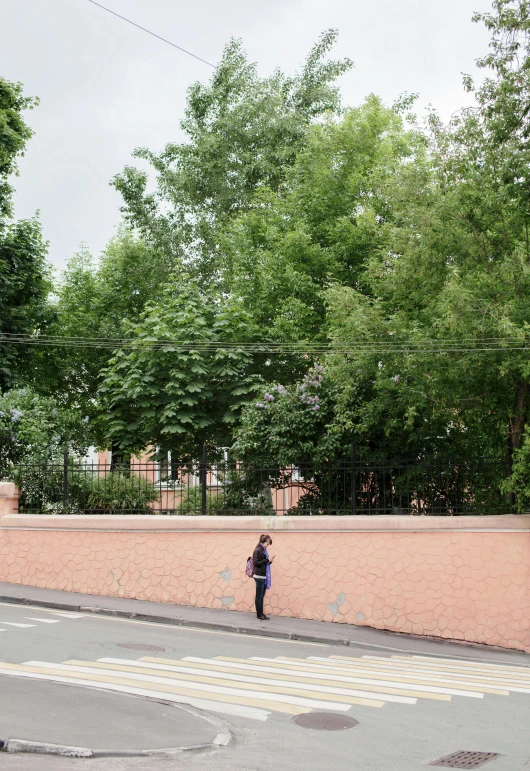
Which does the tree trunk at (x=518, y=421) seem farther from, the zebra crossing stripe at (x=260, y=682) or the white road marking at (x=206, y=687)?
the white road marking at (x=206, y=687)

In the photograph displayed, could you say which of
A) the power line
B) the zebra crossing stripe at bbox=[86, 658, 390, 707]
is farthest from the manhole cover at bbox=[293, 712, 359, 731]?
the power line

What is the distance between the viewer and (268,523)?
52.9ft

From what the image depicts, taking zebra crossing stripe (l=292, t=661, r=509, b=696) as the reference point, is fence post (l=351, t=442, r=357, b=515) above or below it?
above

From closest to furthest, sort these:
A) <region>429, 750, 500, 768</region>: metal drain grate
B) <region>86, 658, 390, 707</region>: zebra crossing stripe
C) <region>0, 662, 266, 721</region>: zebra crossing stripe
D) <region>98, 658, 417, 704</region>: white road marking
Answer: <region>429, 750, 500, 768</region>: metal drain grate
<region>0, 662, 266, 721</region>: zebra crossing stripe
<region>86, 658, 390, 707</region>: zebra crossing stripe
<region>98, 658, 417, 704</region>: white road marking

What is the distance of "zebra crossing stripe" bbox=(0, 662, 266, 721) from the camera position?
807 cm

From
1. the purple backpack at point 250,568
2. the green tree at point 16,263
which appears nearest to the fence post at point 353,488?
the purple backpack at point 250,568

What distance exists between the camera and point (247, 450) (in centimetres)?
1867

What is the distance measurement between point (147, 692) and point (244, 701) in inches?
41.5

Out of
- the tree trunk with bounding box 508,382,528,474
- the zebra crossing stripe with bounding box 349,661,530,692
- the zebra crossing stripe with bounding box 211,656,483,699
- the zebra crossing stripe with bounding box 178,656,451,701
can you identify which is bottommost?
the zebra crossing stripe with bounding box 349,661,530,692

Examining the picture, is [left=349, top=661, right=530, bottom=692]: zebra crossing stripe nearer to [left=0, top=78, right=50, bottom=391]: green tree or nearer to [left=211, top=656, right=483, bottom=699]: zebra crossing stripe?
[left=211, top=656, right=483, bottom=699]: zebra crossing stripe

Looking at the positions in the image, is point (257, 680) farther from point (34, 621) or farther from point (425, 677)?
point (34, 621)

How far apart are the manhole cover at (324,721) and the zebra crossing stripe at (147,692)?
0.20 metres

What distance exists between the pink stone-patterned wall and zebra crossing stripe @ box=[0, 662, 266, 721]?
694 cm

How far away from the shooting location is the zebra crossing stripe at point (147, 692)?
807cm
